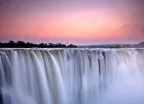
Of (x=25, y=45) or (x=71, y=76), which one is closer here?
(x=25, y=45)

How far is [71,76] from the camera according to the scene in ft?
9.50

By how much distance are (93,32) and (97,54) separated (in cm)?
21

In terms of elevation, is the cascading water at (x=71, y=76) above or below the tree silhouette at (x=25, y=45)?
below

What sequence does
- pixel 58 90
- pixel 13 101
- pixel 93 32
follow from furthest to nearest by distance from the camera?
pixel 93 32 → pixel 58 90 → pixel 13 101

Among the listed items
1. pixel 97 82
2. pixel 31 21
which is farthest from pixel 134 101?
pixel 31 21

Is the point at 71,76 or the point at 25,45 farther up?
the point at 25,45

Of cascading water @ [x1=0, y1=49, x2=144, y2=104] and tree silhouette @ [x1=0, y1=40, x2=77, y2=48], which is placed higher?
tree silhouette @ [x1=0, y1=40, x2=77, y2=48]

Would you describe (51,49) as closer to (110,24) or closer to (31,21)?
(31,21)

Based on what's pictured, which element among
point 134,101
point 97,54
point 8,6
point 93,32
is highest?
point 8,6

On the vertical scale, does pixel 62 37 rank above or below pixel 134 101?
above

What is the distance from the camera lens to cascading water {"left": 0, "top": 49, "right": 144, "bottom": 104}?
8.61ft

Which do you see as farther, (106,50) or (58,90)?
(106,50)

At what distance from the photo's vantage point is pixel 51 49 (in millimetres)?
2811

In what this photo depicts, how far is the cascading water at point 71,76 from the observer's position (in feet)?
8.61
